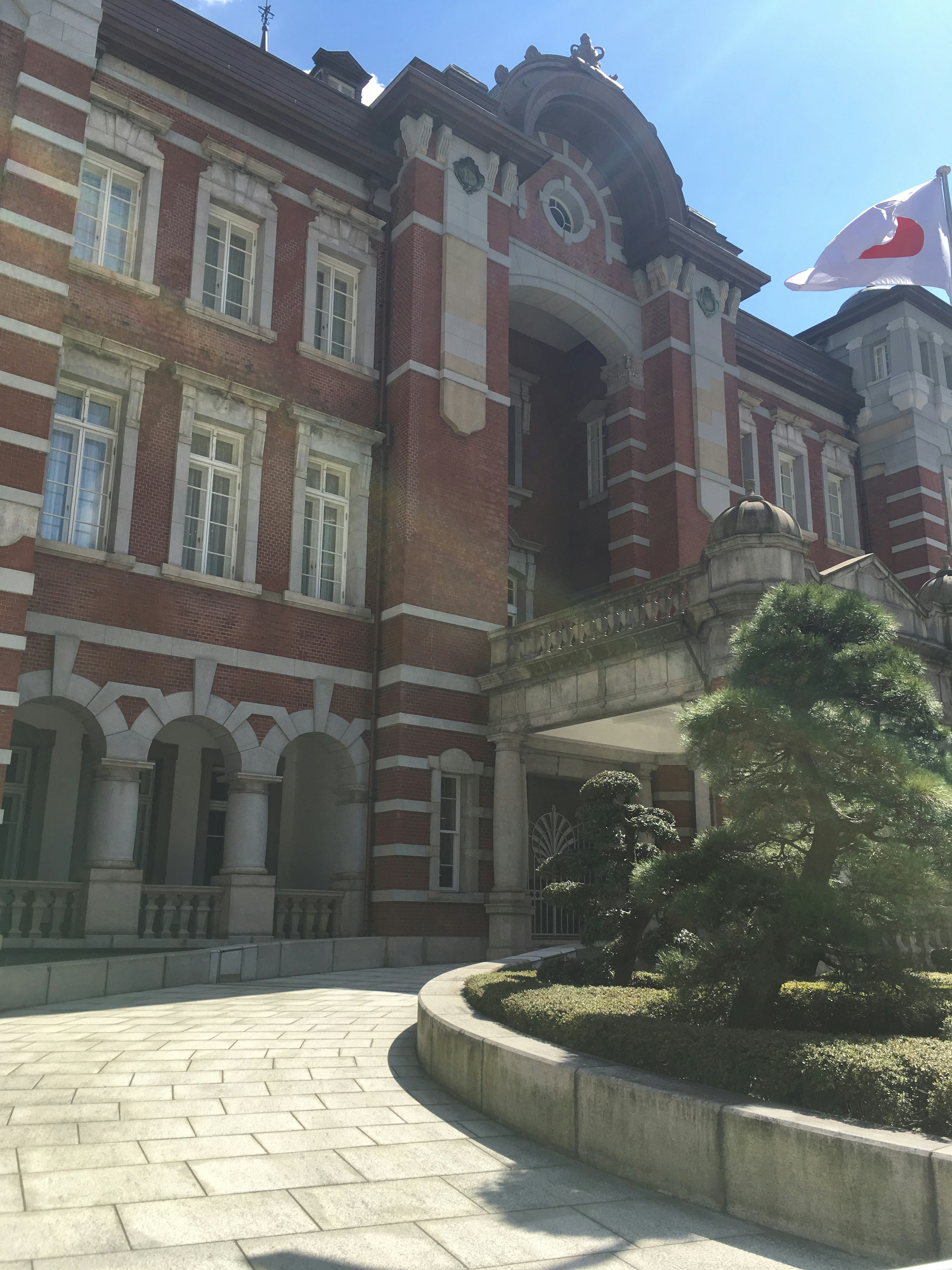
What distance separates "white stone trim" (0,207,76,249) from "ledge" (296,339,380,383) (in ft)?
13.8

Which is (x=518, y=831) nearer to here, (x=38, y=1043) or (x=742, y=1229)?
(x=38, y=1043)

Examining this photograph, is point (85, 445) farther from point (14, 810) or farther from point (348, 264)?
point (348, 264)

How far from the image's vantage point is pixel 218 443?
16.7 metres

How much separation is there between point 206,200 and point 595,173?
10.1m

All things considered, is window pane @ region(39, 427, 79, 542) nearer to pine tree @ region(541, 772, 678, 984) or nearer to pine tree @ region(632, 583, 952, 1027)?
pine tree @ region(541, 772, 678, 984)

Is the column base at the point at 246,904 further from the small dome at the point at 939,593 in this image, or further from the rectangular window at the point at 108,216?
the small dome at the point at 939,593

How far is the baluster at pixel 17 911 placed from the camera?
42.7ft

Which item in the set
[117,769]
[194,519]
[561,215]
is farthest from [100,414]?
[561,215]

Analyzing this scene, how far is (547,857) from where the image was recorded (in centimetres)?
1789

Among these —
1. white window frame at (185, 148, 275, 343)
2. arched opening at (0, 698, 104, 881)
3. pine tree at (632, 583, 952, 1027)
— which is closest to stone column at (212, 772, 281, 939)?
arched opening at (0, 698, 104, 881)

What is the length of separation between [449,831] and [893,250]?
40.5 ft

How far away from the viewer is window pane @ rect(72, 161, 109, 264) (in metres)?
15.7

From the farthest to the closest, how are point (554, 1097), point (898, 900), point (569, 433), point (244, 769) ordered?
point (569, 433)
point (244, 769)
point (898, 900)
point (554, 1097)

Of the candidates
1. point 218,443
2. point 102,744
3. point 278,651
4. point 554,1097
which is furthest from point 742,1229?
point 218,443
